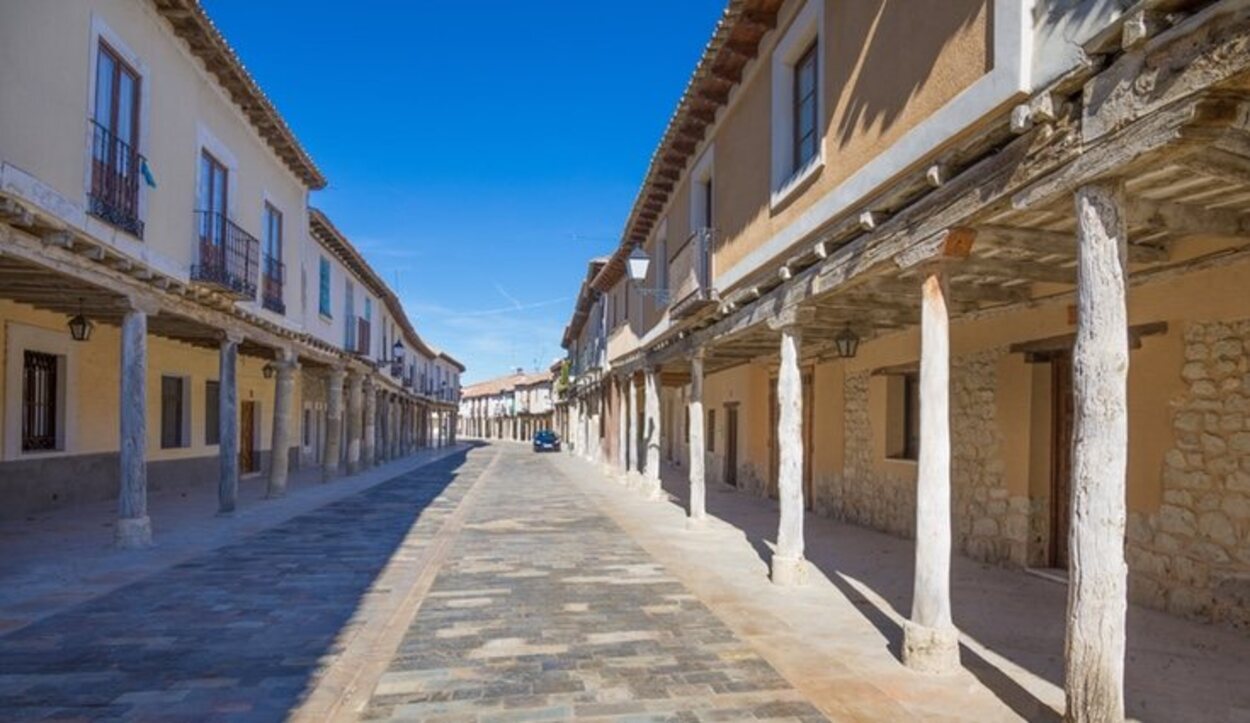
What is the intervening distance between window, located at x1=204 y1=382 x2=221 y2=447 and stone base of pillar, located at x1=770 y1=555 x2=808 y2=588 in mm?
14993

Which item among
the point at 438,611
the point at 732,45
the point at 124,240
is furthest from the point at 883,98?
the point at 124,240

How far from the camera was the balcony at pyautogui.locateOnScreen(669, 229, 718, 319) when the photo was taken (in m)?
11.0

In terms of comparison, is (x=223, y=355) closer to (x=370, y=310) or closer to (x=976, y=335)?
(x=976, y=335)

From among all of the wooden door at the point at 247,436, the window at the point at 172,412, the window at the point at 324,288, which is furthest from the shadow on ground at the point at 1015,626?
the wooden door at the point at 247,436

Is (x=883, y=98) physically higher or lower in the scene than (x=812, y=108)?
lower

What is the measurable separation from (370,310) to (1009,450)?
22568mm

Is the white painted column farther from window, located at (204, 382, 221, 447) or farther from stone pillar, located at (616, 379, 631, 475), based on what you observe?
window, located at (204, 382, 221, 447)

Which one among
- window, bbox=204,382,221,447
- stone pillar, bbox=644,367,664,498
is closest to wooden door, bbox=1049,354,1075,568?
stone pillar, bbox=644,367,664,498

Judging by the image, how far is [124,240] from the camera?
970 cm

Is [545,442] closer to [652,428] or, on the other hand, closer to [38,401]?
[652,428]

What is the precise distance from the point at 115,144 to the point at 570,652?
323 inches

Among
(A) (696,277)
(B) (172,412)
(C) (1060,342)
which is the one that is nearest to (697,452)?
(A) (696,277)

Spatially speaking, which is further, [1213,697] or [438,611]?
[438,611]

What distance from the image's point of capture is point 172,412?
17141 mm
